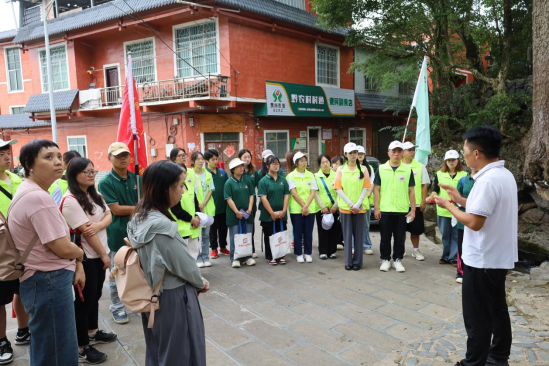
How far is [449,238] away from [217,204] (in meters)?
3.93

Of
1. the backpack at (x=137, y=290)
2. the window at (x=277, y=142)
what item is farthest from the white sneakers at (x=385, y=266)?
the window at (x=277, y=142)

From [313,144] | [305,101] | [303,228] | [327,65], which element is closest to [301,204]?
[303,228]

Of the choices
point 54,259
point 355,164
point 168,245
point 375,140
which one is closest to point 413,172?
point 355,164

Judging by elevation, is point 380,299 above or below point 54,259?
below

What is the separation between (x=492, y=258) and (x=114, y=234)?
144 inches

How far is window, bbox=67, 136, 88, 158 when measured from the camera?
59.5 feet

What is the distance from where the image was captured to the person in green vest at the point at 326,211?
6664 mm

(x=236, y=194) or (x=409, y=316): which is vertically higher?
(x=236, y=194)

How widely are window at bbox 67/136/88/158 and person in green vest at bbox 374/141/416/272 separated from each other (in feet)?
53.0

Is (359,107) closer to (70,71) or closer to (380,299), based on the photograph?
(70,71)

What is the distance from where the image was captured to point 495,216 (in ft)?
9.82

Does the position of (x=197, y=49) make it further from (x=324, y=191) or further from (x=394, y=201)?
(x=394, y=201)

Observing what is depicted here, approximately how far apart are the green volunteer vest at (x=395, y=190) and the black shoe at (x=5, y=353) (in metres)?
4.83

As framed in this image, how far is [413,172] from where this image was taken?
631 cm
